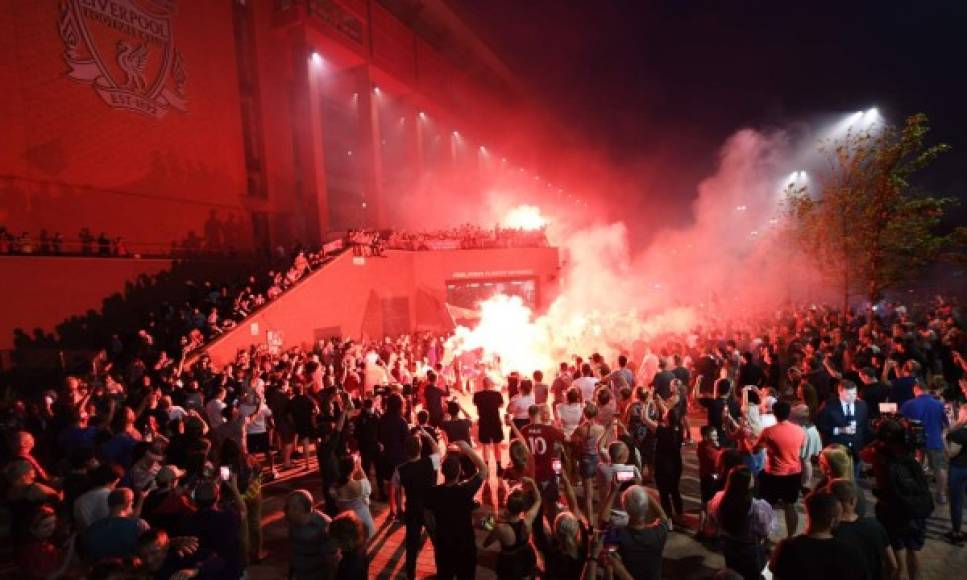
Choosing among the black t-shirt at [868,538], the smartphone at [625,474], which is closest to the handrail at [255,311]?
the smartphone at [625,474]

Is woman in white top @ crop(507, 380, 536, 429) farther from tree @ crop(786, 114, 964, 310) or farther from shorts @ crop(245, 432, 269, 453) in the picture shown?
tree @ crop(786, 114, 964, 310)

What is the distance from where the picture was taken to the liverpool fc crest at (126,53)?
1669 cm

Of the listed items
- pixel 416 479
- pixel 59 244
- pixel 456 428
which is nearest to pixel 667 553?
pixel 456 428

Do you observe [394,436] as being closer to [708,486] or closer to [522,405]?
[522,405]

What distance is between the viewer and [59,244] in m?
15.5

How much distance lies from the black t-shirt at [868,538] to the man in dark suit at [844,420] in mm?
3684

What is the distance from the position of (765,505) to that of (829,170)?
17362 millimetres

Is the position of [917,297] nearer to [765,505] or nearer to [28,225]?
[765,505]

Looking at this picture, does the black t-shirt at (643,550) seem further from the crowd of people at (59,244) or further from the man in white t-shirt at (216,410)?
the crowd of people at (59,244)

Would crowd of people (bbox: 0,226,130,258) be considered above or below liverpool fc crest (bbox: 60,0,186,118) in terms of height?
below

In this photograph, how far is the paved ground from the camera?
205 inches

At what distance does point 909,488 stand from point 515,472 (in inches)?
135

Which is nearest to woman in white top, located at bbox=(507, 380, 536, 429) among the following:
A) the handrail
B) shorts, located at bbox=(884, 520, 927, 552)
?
shorts, located at bbox=(884, 520, 927, 552)

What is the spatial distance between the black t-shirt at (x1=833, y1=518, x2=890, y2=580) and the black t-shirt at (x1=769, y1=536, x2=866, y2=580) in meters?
0.33
